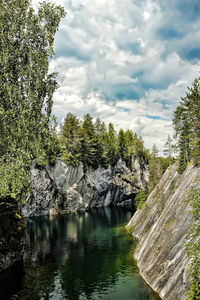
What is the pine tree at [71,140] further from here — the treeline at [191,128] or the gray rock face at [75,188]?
the treeline at [191,128]

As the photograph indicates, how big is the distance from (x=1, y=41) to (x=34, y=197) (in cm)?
6147

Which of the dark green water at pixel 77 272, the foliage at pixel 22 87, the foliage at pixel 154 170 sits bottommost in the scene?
the dark green water at pixel 77 272

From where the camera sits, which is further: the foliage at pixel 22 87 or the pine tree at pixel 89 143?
the pine tree at pixel 89 143

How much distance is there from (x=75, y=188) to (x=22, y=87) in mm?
67968

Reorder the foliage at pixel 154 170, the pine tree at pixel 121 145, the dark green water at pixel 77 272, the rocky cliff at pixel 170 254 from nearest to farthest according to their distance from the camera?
the rocky cliff at pixel 170 254 → the dark green water at pixel 77 272 → the foliage at pixel 154 170 → the pine tree at pixel 121 145

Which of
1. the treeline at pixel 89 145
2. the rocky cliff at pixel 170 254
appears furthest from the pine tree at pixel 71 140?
the rocky cliff at pixel 170 254

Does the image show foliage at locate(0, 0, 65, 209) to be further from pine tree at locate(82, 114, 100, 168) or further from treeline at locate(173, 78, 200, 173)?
pine tree at locate(82, 114, 100, 168)

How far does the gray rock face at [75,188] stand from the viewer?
77.8 metres

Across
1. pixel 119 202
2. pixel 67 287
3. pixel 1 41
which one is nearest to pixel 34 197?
A: pixel 119 202

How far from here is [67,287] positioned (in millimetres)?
23516

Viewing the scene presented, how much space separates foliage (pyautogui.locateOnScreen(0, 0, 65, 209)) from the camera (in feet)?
69.6

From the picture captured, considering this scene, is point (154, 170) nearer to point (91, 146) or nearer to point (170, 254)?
point (91, 146)

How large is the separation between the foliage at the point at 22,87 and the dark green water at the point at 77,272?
9.18 m

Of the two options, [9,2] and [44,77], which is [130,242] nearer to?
[44,77]
